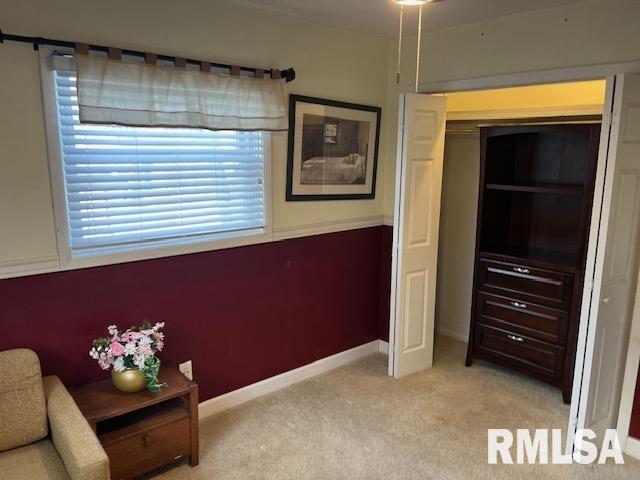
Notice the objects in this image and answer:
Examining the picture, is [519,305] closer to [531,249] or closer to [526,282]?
[526,282]

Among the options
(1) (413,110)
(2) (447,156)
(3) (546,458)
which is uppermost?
(1) (413,110)

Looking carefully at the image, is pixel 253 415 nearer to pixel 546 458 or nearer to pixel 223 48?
pixel 546 458

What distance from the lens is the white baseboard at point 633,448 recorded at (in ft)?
8.52

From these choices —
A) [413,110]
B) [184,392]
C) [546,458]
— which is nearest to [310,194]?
[413,110]

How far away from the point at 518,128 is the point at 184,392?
254 cm

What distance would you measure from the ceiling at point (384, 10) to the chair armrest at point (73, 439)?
2115 mm

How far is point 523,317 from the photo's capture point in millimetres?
3279

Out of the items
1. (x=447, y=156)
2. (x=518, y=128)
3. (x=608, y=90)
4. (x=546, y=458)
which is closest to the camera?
(x=608, y=90)

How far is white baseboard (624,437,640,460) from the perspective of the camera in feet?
8.52

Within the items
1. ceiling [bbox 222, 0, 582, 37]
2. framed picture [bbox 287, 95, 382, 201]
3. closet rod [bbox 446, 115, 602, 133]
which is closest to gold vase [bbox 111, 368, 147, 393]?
framed picture [bbox 287, 95, 382, 201]

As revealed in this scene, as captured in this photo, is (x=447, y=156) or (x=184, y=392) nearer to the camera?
(x=184, y=392)

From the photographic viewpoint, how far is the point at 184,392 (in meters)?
2.32

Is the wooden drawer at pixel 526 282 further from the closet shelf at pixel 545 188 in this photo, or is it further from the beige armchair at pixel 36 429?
the beige armchair at pixel 36 429

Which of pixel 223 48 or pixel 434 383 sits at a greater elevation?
pixel 223 48
